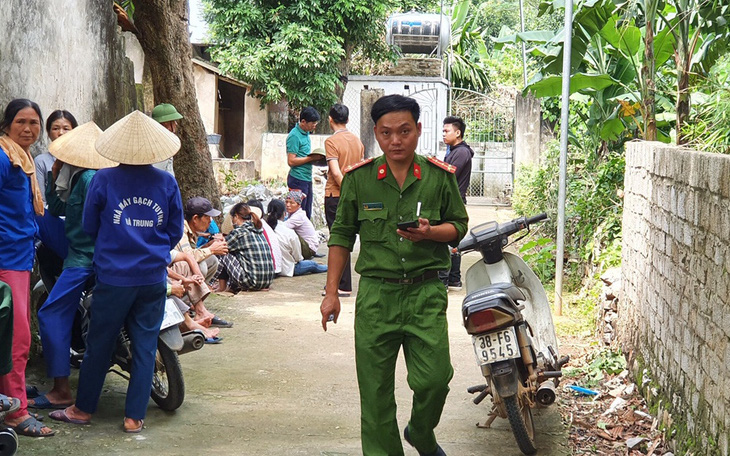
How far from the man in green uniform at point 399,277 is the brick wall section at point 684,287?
125cm

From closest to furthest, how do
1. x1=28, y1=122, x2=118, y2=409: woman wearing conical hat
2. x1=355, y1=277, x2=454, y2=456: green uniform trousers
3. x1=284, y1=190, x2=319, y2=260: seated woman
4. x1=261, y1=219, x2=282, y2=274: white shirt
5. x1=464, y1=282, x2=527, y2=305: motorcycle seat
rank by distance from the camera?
x1=355, y1=277, x2=454, y2=456: green uniform trousers → x1=464, y1=282, x2=527, y2=305: motorcycle seat → x1=28, y1=122, x2=118, y2=409: woman wearing conical hat → x1=261, y1=219, x2=282, y2=274: white shirt → x1=284, y1=190, x2=319, y2=260: seated woman

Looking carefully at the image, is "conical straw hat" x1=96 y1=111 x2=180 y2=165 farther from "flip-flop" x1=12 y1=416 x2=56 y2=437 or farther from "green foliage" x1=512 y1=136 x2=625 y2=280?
"green foliage" x1=512 y1=136 x2=625 y2=280

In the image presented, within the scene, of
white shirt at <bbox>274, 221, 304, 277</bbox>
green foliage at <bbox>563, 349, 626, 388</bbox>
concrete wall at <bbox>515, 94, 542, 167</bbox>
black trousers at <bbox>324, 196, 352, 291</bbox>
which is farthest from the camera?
concrete wall at <bbox>515, 94, 542, 167</bbox>

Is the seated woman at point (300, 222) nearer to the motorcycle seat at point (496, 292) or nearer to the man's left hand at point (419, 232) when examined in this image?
the motorcycle seat at point (496, 292)

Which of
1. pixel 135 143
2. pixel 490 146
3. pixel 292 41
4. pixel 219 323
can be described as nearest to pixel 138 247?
pixel 135 143

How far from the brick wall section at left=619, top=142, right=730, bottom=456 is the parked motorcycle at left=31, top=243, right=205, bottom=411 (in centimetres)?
296

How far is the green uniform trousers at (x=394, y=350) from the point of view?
425cm

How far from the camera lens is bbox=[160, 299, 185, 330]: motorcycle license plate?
5438 mm

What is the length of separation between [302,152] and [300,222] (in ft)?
3.04

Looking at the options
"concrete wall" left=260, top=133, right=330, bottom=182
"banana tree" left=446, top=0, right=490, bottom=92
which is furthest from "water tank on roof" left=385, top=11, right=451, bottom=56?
"concrete wall" left=260, top=133, right=330, bottom=182

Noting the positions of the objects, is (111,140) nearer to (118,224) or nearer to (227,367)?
(118,224)

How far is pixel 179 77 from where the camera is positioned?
10.7 metres

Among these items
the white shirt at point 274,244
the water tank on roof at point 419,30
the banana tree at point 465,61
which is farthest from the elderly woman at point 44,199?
the banana tree at point 465,61

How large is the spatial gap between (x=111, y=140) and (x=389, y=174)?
173cm
